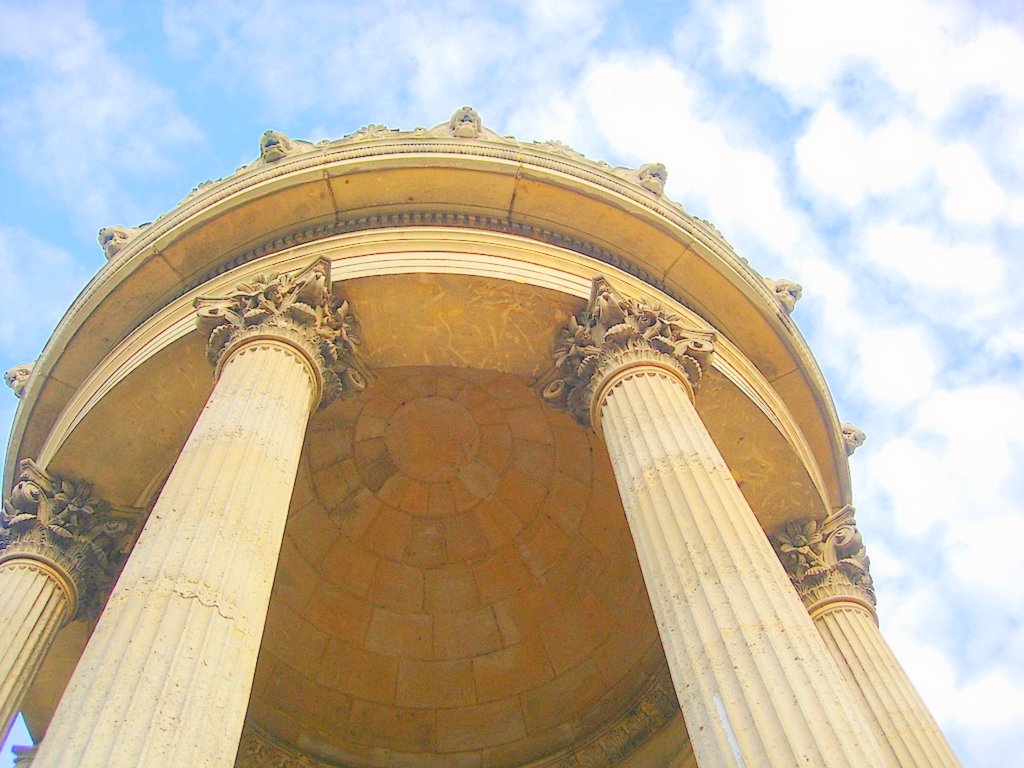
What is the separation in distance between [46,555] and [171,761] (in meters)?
9.99

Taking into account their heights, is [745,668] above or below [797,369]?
below

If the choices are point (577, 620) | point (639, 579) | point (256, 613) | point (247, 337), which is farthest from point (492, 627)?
point (256, 613)

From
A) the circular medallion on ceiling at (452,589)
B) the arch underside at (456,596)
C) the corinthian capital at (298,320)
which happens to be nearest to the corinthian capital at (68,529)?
the corinthian capital at (298,320)

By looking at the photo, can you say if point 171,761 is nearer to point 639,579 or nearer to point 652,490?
point 652,490

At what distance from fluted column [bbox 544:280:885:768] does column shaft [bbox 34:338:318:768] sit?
192 inches

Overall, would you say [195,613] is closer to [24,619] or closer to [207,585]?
[207,585]

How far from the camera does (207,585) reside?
33.9 feet

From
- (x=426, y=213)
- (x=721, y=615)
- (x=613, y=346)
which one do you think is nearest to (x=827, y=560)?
(x=613, y=346)

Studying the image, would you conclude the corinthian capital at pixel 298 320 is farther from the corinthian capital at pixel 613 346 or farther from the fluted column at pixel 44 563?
the fluted column at pixel 44 563

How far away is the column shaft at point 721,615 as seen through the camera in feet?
30.2

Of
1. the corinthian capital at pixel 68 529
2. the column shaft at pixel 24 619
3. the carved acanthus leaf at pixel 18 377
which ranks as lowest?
the column shaft at pixel 24 619

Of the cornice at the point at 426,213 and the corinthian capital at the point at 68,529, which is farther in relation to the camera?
the cornice at the point at 426,213

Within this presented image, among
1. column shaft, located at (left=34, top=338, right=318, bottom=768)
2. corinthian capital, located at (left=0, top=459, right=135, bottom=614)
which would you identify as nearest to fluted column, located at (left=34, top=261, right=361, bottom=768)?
column shaft, located at (left=34, top=338, right=318, bottom=768)

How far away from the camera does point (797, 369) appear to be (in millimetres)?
21125
